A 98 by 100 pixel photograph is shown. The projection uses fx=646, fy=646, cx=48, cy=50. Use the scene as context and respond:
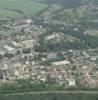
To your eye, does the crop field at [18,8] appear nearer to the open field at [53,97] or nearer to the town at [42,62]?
the town at [42,62]

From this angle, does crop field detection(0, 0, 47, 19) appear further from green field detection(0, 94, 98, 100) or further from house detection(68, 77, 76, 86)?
green field detection(0, 94, 98, 100)

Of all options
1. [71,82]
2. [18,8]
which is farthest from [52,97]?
[18,8]

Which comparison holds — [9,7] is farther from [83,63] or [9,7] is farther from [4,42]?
[83,63]

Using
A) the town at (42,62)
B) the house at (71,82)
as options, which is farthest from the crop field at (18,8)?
the house at (71,82)

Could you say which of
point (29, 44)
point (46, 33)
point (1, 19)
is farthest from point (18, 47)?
point (1, 19)

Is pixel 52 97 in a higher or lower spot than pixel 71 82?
lower

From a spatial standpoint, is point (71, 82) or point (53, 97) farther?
point (71, 82)

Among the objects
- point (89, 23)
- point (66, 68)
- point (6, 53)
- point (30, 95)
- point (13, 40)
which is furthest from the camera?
point (89, 23)

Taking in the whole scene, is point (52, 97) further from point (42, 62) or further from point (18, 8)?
point (18, 8)

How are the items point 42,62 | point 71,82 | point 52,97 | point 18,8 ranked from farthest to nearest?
point 18,8
point 42,62
point 71,82
point 52,97

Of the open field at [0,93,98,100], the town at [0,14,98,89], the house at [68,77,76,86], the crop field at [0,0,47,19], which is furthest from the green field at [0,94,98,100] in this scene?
the crop field at [0,0,47,19]
